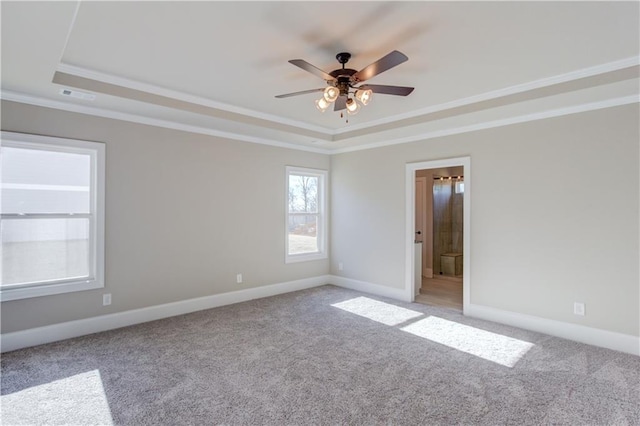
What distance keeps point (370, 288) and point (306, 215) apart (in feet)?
5.47

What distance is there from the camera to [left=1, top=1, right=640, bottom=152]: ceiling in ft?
7.18

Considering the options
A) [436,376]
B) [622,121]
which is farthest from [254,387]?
[622,121]

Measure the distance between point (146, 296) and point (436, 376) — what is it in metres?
3.39

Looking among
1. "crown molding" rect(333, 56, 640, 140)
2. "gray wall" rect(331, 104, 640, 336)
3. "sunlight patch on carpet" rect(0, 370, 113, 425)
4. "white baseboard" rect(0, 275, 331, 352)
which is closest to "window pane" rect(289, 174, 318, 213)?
"white baseboard" rect(0, 275, 331, 352)

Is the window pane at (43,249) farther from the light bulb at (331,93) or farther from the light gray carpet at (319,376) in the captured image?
the light bulb at (331,93)

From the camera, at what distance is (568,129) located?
143 inches

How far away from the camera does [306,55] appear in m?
2.85

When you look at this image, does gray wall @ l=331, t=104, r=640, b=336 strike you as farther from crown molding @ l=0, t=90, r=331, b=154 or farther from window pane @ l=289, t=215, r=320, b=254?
crown molding @ l=0, t=90, r=331, b=154

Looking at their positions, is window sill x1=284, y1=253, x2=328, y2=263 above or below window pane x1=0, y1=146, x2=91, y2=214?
below

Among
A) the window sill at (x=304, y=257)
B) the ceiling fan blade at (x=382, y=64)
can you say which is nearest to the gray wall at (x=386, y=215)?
the window sill at (x=304, y=257)

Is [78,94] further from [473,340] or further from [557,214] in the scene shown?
[557,214]

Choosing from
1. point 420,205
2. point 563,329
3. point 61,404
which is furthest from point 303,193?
point 61,404

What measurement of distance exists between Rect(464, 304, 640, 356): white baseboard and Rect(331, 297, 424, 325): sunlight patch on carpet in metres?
0.80

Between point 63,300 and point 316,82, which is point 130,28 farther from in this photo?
point 63,300
